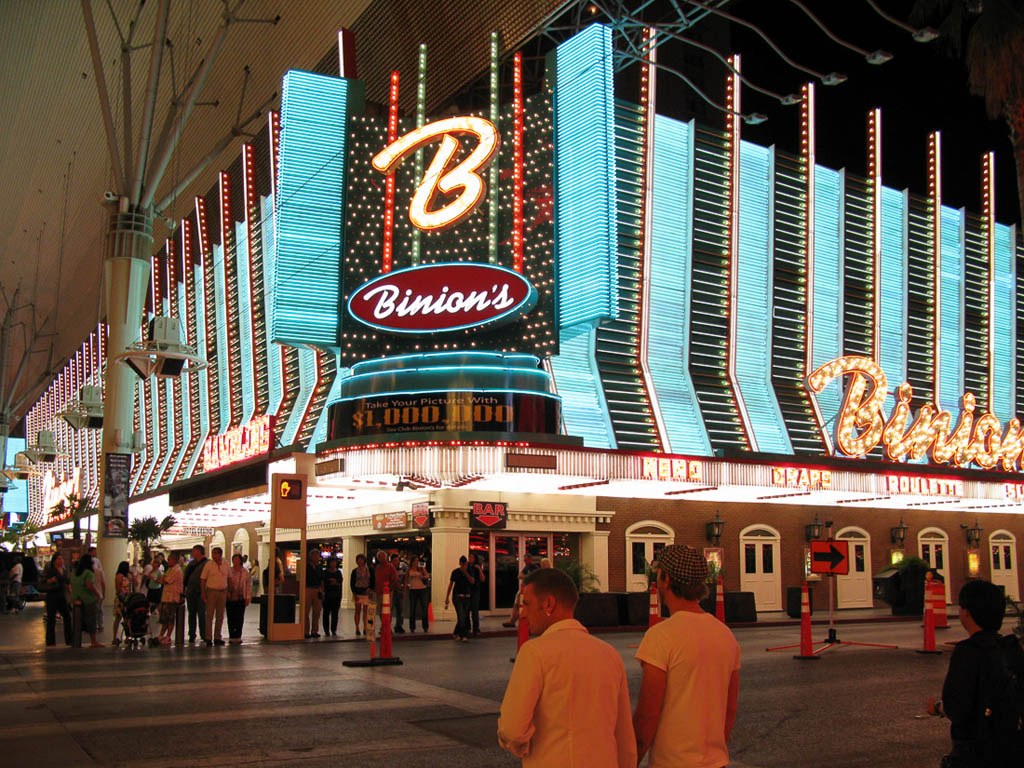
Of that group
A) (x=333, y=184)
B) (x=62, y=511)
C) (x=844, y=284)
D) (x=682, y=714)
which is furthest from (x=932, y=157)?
(x=62, y=511)

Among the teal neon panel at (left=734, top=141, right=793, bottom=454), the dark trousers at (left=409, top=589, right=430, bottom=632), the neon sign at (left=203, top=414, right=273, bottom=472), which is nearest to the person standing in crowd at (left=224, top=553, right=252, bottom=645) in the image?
the dark trousers at (left=409, top=589, right=430, bottom=632)

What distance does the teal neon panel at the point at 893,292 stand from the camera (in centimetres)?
3644

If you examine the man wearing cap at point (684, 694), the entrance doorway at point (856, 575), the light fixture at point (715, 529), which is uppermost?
the man wearing cap at point (684, 694)

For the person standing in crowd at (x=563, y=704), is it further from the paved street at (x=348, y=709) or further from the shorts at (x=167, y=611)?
the shorts at (x=167, y=611)

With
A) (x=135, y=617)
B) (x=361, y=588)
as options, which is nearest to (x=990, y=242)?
(x=361, y=588)

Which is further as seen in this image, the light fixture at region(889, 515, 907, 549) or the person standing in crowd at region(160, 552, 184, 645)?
the light fixture at region(889, 515, 907, 549)

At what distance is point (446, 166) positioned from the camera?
28094mm

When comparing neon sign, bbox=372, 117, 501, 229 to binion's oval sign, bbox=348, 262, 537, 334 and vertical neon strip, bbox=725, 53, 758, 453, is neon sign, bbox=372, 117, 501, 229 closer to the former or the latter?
binion's oval sign, bbox=348, 262, 537, 334

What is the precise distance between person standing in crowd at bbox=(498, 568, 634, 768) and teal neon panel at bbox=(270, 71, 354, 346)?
972 inches

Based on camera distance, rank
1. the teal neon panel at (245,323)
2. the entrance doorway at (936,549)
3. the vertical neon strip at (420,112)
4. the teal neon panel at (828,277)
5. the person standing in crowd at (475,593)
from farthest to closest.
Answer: the teal neon panel at (245,323), the entrance doorway at (936,549), the teal neon panel at (828,277), the vertical neon strip at (420,112), the person standing in crowd at (475,593)

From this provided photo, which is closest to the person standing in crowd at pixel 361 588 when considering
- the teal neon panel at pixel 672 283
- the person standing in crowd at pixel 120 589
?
the person standing in crowd at pixel 120 589

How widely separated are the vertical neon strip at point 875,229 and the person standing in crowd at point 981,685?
32.7 m

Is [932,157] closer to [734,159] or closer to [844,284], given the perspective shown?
[844,284]

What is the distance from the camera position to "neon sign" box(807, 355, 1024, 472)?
3028 centimetres
